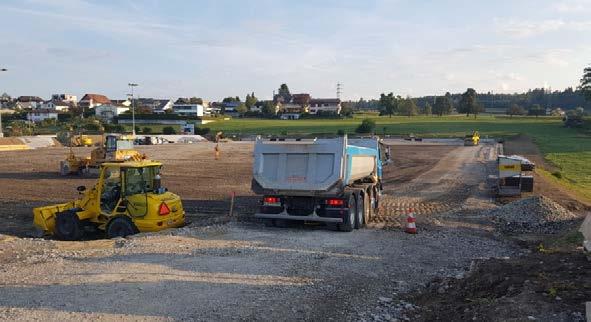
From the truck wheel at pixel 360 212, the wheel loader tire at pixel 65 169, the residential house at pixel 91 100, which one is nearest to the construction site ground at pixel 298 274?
the truck wheel at pixel 360 212

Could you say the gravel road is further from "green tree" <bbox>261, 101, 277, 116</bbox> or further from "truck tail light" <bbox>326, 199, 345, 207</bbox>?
"green tree" <bbox>261, 101, 277, 116</bbox>

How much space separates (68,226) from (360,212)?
7716 millimetres

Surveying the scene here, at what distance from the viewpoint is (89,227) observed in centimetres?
1457

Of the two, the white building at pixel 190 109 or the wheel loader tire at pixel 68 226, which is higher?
the white building at pixel 190 109

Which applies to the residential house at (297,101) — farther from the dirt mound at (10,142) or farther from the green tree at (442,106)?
the dirt mound at (10,142)

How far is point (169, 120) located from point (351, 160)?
344 ft

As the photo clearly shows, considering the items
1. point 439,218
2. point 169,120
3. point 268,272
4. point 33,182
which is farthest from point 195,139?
point 268,272

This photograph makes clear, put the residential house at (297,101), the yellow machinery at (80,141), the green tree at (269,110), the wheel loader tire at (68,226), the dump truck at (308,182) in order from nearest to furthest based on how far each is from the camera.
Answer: the dump truck at (308,182) < the wheel loader tire at (68,226) < the yellow machinery at (80,141) < the green tree at (269,110) < the residential house at (297,101)

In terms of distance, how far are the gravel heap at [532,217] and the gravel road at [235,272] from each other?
1.57 meters

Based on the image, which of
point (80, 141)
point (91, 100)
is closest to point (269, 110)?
point (91, 100)

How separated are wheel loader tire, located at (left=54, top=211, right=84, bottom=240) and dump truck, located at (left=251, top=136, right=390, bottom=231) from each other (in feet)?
15.5

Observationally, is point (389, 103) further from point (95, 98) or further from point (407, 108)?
point (95, 98)

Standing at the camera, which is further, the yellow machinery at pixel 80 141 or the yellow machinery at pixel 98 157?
the yellow machinery at pixel 80 141

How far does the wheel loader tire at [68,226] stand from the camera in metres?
14.4
